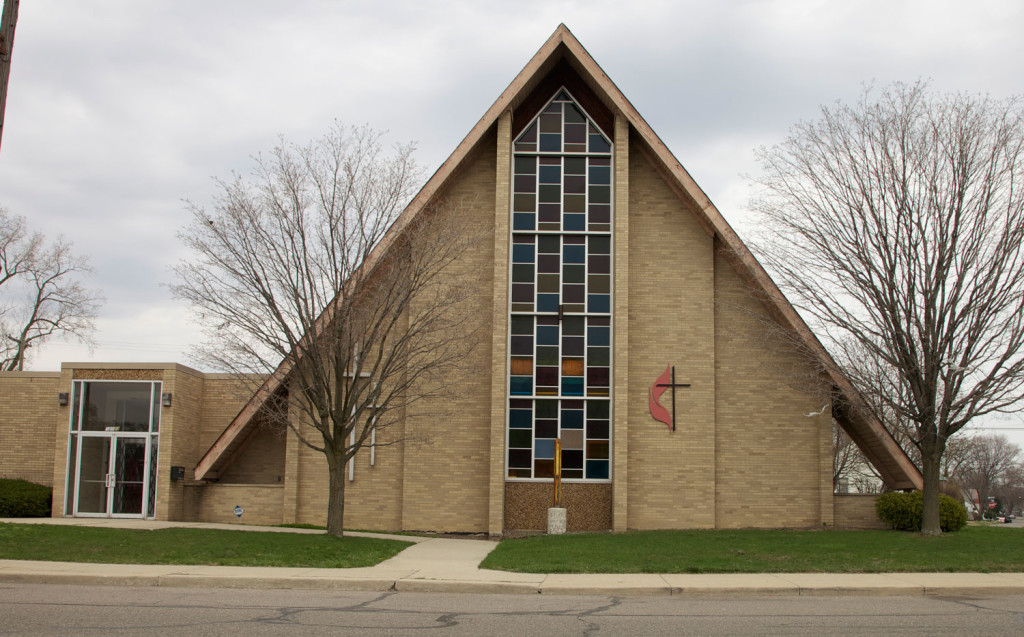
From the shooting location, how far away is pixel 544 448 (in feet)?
78.0

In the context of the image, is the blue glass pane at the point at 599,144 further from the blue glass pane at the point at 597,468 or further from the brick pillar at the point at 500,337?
the blue glass pane at the point at 597,468

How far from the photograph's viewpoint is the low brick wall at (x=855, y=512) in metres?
23.5

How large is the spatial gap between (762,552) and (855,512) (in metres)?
7.38

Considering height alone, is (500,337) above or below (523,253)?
below

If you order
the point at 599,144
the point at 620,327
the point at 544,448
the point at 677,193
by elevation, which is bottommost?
the point at 544,448

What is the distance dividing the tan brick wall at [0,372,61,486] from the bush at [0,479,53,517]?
1.24 m

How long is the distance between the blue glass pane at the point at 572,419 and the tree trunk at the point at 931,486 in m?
7.98

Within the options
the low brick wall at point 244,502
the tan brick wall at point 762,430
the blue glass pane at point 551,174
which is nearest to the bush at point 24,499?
the low brick wall at point 244,502

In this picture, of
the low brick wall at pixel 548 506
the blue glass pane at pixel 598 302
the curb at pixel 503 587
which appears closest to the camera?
the curb at pixel 503 587

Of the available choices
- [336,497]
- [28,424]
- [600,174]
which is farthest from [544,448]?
[28,424]

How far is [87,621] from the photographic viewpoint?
962cm

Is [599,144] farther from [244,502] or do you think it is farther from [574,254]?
[244,502]

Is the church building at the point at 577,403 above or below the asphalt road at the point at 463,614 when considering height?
above

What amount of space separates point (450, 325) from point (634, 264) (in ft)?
18.7
